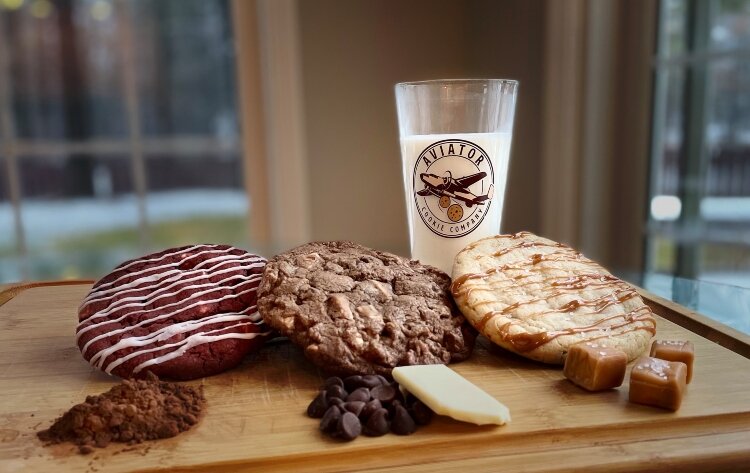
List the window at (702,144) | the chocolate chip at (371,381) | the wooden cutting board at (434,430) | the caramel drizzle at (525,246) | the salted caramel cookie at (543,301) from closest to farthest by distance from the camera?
1. the wooden cutting board at (434,430)
2. the chocolate chip at (371,381)
3. the salted caramel cookie at (543,301)
4. the caramel drizzle at (525,246)
5. the window at (702,144)

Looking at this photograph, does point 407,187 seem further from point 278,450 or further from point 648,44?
point 648,44

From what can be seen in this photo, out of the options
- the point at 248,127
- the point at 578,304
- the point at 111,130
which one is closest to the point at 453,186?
the point at 578,304

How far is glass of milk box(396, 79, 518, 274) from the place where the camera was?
1.09 meters

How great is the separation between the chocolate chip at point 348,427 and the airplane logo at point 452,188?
19.6 inches

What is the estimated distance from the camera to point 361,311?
2.99ft

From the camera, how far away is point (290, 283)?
3.09ft

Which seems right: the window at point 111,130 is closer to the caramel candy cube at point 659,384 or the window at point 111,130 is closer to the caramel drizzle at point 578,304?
the caramel drizzle at point 578,304

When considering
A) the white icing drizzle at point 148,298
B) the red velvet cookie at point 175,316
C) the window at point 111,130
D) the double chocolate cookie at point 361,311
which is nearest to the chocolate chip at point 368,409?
the double chocolate cookie at point 361,311

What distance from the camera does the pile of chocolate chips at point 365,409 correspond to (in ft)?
2.35

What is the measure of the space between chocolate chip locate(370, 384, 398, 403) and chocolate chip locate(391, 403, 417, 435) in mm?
31

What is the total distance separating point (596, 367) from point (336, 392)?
332 mm

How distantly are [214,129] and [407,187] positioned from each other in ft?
4.78

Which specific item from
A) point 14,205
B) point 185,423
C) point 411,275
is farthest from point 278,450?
point 14,205

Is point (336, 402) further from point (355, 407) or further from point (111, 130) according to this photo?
point (111, 130)
